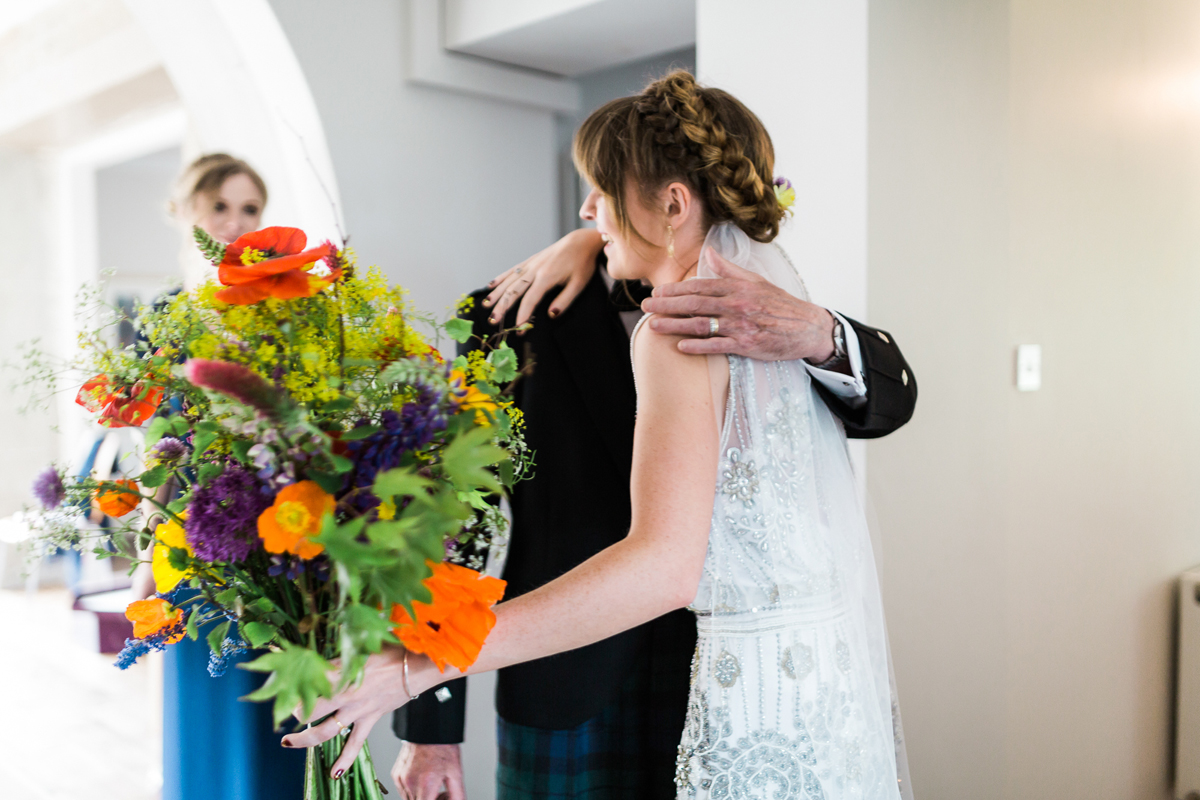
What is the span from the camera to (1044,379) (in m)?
2.01

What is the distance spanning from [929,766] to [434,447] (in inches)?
58.1

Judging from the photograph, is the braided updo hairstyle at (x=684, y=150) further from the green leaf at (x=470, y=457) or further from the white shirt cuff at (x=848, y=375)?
the green leaf at (x=470, y=457)

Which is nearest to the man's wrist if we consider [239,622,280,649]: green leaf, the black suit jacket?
the black suit jacket

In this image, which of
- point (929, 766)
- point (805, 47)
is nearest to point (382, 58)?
point (805, 47)

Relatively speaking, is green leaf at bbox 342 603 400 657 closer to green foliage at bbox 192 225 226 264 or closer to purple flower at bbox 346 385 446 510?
purple flower at bbox 346 385 446 510

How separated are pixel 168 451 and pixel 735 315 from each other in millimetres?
590

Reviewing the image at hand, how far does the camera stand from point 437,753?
1339 mm

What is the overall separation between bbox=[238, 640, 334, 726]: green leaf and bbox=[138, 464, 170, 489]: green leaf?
21cm

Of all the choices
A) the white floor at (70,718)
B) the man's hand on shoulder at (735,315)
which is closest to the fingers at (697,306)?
the man's hand on shoulder at (735,315)

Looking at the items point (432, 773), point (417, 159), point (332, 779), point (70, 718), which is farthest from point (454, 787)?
point (70, 718)

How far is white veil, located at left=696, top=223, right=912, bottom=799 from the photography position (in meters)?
1.02

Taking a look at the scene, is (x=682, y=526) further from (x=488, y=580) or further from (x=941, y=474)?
(x=941, y=474)

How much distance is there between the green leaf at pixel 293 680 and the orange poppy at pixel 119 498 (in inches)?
9.5

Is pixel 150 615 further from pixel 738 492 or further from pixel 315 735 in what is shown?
pixel 738 492
